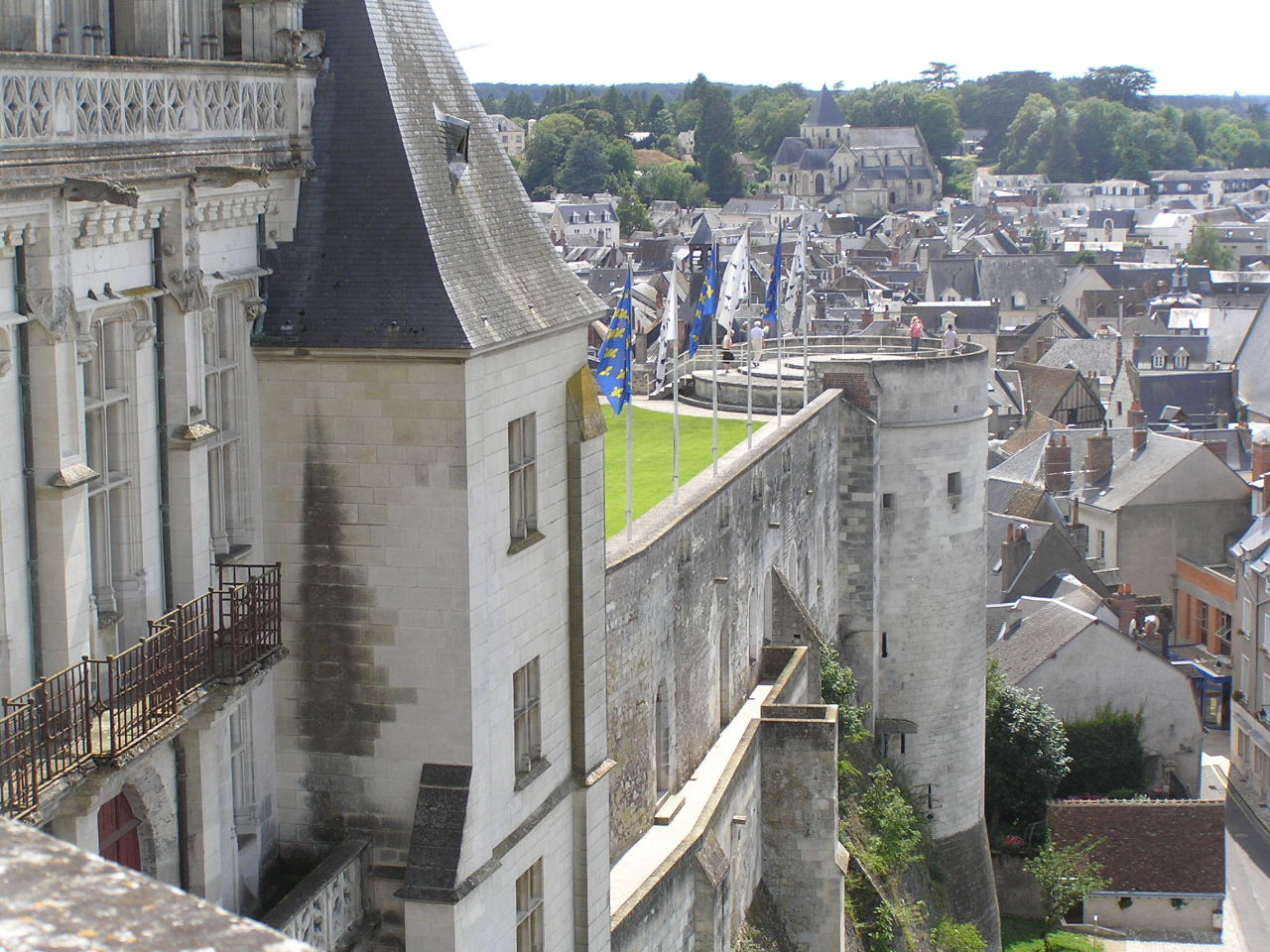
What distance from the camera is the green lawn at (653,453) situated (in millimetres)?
27375

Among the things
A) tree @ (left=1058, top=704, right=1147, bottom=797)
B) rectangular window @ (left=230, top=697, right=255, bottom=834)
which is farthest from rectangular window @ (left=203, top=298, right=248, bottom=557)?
tree @ (left=1058, top=704, right=1147, bottom=797)

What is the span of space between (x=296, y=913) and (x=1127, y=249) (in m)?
171

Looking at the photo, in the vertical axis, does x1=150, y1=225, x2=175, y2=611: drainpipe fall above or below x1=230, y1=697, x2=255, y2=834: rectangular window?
above

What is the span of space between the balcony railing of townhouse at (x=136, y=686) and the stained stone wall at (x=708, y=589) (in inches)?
286

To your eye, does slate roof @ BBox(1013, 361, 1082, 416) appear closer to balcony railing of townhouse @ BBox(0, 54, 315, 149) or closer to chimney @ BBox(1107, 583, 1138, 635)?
chimney @ BBox(1107, 583, 1138, 635)

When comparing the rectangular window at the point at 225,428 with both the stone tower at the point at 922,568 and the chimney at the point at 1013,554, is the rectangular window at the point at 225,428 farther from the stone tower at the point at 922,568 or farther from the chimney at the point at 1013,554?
the chimney at the point at 1013,554

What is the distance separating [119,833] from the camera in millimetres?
12133

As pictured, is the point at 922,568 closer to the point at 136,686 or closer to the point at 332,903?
the point at 332,903

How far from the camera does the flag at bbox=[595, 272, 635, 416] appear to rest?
73.0 feet

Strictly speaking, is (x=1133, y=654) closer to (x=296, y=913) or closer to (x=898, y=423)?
(x=898, y=423)

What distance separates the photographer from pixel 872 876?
101 feet

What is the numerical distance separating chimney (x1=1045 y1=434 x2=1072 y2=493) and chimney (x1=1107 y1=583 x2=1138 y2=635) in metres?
11.4

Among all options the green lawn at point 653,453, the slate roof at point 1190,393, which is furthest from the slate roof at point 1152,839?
the slate roof at point 1190,393

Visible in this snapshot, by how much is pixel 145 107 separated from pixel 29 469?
2.39 meters
